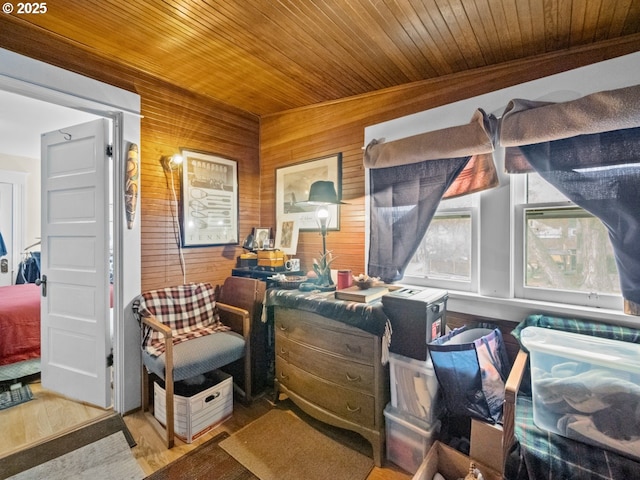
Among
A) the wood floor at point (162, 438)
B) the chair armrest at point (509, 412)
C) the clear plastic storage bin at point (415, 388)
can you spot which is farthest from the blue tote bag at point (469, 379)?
the wood floor at point (162, 438)

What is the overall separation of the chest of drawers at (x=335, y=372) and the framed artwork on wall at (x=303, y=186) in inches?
36.8

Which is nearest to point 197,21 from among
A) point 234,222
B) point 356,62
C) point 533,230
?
point 356,62

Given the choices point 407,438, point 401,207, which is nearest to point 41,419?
point 407,438

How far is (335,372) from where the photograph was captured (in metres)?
1.93

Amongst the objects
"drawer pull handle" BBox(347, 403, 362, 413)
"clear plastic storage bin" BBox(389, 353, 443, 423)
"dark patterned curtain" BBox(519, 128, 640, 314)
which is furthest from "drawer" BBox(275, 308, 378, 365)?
"dark patterned curtain" BBox(519, 128, 640, 314)

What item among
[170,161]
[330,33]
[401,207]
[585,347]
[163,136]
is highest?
[330,33]

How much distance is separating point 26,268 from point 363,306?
5250 millimetres

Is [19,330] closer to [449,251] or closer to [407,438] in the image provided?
[407,438]

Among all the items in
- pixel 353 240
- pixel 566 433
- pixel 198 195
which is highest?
pixel 198 195

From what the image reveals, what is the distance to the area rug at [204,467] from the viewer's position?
1701 mm

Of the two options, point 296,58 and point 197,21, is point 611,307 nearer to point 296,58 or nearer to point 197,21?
point 296,58

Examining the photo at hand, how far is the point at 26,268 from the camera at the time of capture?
4.44 meters

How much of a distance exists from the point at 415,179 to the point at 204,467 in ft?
7.26

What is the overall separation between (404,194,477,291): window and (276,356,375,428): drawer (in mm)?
Answer: 926
